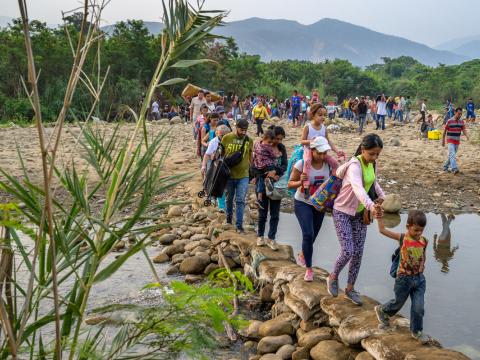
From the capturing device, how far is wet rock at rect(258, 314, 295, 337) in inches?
187

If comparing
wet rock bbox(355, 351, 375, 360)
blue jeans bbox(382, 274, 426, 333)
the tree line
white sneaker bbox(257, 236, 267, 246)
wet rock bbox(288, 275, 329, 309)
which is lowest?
wet rock bbox(355, 351, 375, 360)

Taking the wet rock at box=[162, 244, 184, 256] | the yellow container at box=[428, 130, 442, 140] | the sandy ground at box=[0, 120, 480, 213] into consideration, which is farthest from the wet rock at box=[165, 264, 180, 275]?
the yellow container at box=[428, 130, 442, 140]

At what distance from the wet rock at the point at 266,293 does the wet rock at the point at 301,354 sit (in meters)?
1.23

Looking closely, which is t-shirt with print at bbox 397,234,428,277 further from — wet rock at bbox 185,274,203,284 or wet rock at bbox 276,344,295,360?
wet rock at bbox 185,274,203,284

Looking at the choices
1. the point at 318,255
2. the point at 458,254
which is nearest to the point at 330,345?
the point at 318,255

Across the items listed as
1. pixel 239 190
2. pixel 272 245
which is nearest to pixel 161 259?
pixel 239 190

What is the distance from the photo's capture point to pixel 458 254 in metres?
7.53

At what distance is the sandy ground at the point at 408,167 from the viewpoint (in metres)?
10.3

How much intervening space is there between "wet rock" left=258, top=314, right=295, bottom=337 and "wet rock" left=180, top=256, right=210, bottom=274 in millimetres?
1817

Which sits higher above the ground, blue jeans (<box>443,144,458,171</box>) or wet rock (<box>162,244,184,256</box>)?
blue jeans (<box>443,144,458,171</box>)

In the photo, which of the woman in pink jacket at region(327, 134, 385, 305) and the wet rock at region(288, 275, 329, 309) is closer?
the woman in pink jacket at region(327, 134, 385, 305)

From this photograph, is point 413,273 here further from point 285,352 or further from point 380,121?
point 380,121

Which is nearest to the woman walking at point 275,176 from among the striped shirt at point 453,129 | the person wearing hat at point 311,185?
the person wearing hat at point 311,185

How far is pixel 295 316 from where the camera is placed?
4.91 m
